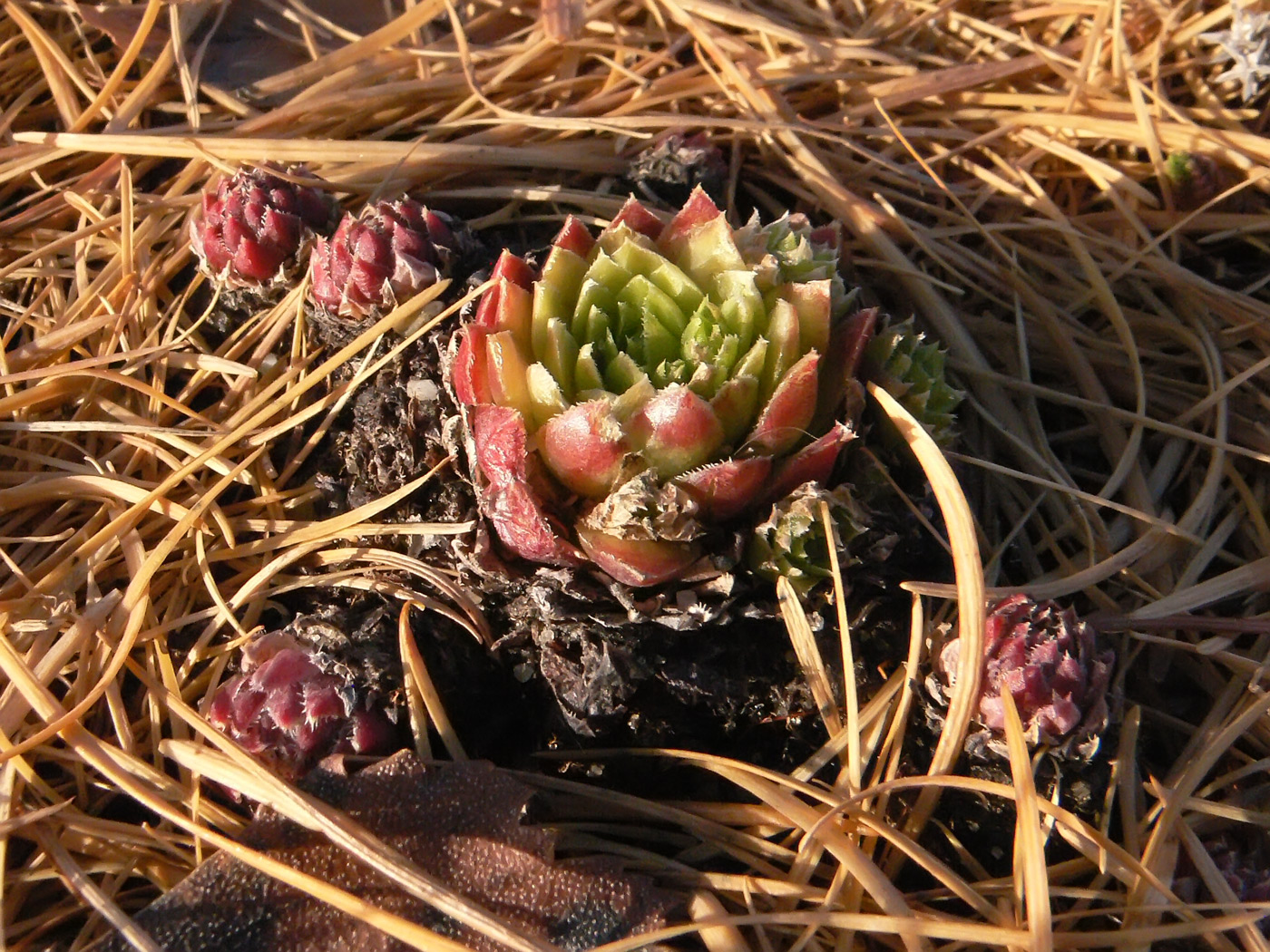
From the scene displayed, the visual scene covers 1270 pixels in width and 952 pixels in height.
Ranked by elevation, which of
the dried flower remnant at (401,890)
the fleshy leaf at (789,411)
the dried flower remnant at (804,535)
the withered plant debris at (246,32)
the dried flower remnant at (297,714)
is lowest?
the dried flower remnant at (401,890)

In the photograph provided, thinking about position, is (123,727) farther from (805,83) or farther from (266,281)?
(805,83)

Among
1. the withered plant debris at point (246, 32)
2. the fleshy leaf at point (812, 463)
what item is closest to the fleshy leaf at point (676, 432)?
the fleshy leaf at point (812, 463)

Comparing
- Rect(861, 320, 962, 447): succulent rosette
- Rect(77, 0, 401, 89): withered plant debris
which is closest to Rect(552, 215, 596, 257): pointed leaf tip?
Rect(861, 320, 962, 447): succulent rosette

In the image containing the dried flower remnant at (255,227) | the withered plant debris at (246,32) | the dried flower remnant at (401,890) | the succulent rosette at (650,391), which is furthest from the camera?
the withered plant debris at (246,32)

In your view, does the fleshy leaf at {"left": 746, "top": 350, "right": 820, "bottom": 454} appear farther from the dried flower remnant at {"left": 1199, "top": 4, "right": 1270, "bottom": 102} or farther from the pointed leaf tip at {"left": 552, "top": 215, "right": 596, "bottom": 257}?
the dried flower remnant at {"left": 1199, "top": 4, "right": 1270, "bottom": 102}

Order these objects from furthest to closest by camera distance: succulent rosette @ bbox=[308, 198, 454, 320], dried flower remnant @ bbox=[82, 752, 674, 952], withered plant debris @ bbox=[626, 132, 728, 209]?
withered plant debris @ bbox=[626, 132, 728, 209], succulent rosette @ bbox=[308, 198, 454, 320], dried flower remnant @ bbox=[82, 752, 674, 952]

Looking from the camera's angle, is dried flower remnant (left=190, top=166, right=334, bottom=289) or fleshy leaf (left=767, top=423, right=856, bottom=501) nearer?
fleshy leaf (left=767, top=423, right=856, bottom=501)

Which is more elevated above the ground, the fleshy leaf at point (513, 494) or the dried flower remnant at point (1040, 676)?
the fleshy leaf at point (513, 494)

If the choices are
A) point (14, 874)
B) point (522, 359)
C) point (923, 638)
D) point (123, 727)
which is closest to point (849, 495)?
point (923, 638)

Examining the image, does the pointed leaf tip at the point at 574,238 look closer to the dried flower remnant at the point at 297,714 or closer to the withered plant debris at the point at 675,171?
the withered plant debris at the point at 675,171
